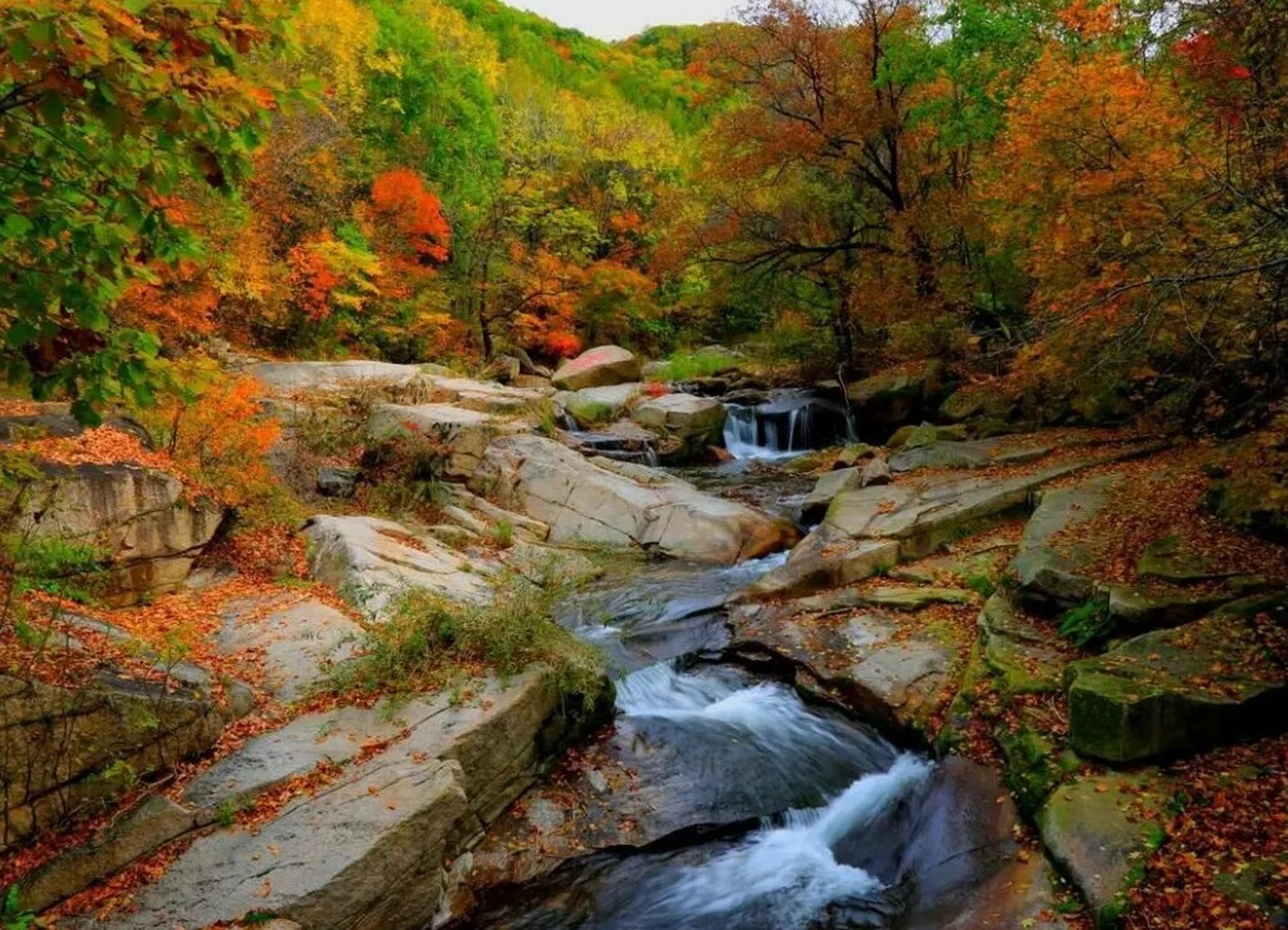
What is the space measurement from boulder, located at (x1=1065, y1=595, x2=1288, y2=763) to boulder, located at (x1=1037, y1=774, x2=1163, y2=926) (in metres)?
0.29

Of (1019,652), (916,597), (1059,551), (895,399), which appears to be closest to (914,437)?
(895,399)

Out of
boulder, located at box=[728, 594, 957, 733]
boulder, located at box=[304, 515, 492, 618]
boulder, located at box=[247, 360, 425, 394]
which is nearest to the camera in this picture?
boulder, located at box=[728, 594, 957, 733]

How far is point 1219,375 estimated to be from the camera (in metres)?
8.27

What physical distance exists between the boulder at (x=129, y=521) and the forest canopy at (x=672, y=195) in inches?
64.4

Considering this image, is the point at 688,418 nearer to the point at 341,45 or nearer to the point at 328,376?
the point at 328,376

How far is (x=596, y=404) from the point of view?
2105cm

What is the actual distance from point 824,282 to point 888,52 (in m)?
6.48

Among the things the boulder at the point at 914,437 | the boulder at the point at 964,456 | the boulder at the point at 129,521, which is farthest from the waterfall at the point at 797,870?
the boulder at the point at 914,437

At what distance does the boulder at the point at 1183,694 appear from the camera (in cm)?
503

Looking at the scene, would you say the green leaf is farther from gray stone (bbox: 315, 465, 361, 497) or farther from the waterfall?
gray stone (bbox: 315, 465, 361, 497)

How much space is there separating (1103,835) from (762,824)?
101 inches

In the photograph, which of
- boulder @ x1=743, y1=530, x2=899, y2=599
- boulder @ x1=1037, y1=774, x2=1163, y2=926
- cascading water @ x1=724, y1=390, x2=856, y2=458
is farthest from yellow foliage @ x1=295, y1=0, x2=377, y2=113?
boulder @ x1=1037, y1=774, x2=1163, y2=926

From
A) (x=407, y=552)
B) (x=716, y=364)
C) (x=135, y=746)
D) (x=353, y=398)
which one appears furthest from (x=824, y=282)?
(x=135, y=746)

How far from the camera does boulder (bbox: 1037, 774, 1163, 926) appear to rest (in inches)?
168
